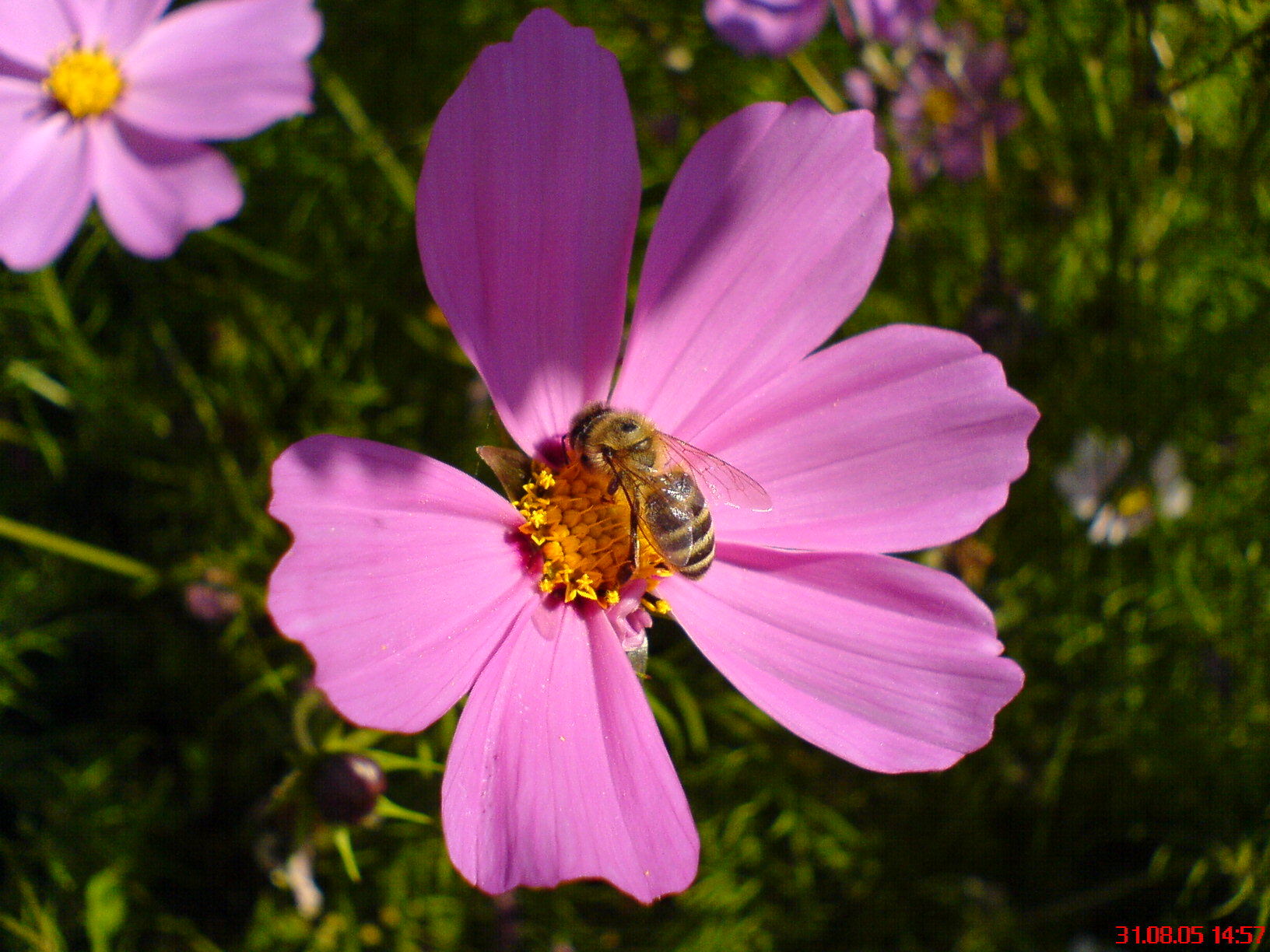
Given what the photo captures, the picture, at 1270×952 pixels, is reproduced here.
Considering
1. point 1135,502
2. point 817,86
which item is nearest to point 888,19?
point 817,86

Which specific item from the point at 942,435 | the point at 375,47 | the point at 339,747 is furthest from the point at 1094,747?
the point at 375,47

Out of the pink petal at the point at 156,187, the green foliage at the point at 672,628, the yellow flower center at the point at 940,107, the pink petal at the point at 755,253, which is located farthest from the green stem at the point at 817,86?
the pink petal at the point at 156,187

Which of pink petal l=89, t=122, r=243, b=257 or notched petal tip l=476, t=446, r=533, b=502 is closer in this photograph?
notched petal tip l=476, t=446, r=533, b=502

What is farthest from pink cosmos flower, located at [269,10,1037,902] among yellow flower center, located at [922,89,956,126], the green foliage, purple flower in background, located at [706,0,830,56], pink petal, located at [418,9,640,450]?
yellow flower center, located at [922,89,956,126]

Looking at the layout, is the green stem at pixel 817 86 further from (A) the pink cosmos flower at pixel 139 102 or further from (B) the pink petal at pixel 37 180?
(B) the pink petal at pixel 37 180

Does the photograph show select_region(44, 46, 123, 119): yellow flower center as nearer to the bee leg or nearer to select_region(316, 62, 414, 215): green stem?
select_region(316, 62, 414, 215): green stem

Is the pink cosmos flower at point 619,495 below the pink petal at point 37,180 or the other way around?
below

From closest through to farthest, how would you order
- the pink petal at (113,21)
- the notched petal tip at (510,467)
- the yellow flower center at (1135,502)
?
the notched petal tip at (510,467) → the pink petal at (113,21) → the yellow flower center at (1135,502)

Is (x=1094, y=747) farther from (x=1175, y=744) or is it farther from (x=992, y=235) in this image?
(x=992, y=235)
